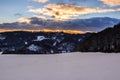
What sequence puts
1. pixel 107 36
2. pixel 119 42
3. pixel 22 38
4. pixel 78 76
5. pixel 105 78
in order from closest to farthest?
1. pixel 105 78
2. pixel 78 76
3. pixel 119 42
4. pixel 107 36
5. pixel 22 38

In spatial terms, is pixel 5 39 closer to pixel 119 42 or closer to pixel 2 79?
pixel 119 42

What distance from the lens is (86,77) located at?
23.7 feet

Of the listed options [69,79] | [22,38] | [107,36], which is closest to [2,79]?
[69,79]

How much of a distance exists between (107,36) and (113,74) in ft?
94.1

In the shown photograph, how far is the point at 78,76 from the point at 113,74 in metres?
0.96

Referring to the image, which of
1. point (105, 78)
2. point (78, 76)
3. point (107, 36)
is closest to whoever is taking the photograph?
point (105, 78)

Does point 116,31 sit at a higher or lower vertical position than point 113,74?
lower

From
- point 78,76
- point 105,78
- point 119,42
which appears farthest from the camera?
point 119,42

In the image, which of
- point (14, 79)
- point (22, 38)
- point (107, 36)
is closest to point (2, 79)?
point (14, 79)

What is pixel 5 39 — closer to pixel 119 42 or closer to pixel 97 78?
pixel 119 42

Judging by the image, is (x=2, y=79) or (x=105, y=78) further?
(x=2, y=79)

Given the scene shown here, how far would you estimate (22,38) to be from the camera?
141000 millimetres

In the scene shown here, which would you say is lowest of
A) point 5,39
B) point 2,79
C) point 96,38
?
point 5,39

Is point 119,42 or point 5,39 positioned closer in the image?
point 119,42
